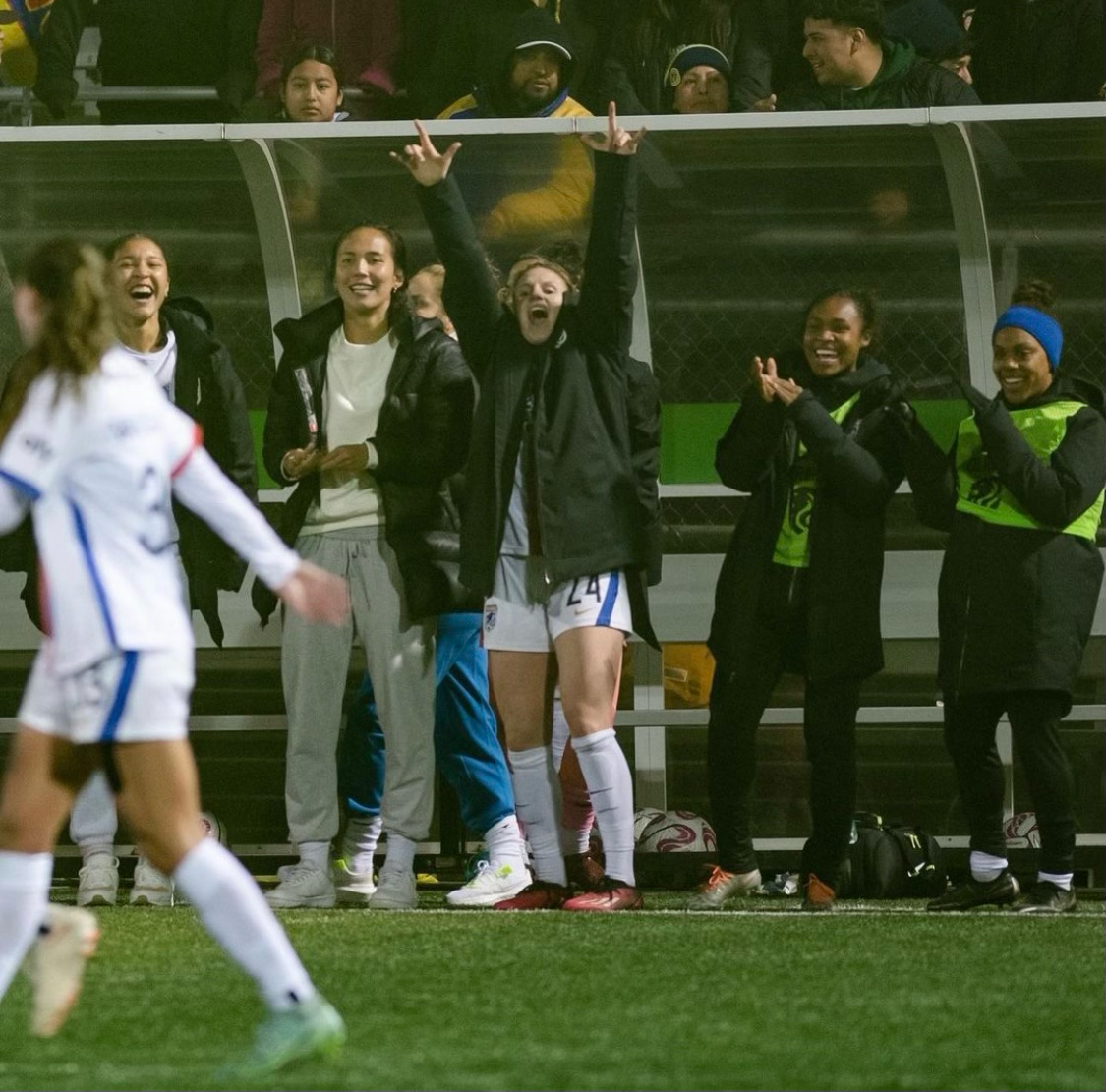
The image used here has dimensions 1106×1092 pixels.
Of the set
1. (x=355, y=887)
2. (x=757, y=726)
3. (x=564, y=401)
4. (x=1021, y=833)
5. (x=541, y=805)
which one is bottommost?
(x=1021, y=833)

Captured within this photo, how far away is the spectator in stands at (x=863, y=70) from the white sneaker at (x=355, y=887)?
3418mm

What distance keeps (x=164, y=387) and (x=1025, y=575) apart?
269 cm

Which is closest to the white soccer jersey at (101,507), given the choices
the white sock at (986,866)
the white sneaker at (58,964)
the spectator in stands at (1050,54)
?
the white sneaker at (58,964)

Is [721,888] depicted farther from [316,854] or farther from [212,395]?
[212,395]

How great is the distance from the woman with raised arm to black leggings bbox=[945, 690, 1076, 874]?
1.01 metres

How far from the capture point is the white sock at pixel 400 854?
23.2ft

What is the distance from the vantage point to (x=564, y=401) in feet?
23.0

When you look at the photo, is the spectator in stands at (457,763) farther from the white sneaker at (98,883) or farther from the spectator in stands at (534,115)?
the spectator in stands at (534,115)

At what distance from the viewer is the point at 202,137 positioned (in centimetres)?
841

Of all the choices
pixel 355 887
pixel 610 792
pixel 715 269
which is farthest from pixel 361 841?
pixel 715 269

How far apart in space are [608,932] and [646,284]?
3253 millimetres

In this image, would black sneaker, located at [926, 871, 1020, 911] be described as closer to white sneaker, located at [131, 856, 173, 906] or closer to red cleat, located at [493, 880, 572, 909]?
red cleat, located at [493, 880, 572, 909]

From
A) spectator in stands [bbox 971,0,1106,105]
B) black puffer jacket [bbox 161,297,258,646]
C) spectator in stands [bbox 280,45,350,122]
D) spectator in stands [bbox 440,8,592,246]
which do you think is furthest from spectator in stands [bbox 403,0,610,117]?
black puffer jacket [bbox 161,297,258,646]

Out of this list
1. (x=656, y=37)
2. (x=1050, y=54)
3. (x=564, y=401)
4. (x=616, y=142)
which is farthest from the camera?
(x=656, y=37)
